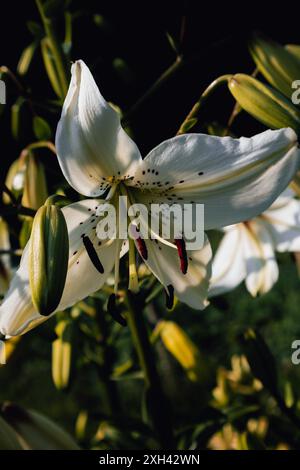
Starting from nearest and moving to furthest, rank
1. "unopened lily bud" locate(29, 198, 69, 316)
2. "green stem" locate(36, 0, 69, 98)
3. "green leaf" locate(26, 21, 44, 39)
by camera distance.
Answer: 1. "unopened lily bud" locate(29, 198, 69, 316)
2. "green stem" locate(36, 0, 69, 98)
3. "green leaf" locate(26, 21, 44, 39)

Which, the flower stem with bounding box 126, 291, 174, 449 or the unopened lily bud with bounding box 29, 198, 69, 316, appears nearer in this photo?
the unopened lily bud with bounding box 29, 198, 69, 316

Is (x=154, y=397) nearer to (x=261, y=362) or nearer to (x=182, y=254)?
(x=261, y=362)

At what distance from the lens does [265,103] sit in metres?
0.73

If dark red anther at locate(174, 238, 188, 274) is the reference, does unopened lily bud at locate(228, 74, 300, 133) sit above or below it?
above

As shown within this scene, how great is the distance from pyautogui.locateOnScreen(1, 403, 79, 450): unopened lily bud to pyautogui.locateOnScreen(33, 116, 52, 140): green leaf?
0.37 meters

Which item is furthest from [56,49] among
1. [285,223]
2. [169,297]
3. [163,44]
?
[163,44]

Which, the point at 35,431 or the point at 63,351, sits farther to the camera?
the point at 63,351

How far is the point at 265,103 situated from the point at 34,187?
0.34m

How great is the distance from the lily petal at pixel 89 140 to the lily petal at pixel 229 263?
31 cm

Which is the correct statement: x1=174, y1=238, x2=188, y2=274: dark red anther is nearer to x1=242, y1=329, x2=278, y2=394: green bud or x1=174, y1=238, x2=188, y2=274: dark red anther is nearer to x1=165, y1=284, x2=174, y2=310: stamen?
x1=165, y1=284, x2=174, y2=310: stamen

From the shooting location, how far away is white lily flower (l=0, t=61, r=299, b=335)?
2.28 feet

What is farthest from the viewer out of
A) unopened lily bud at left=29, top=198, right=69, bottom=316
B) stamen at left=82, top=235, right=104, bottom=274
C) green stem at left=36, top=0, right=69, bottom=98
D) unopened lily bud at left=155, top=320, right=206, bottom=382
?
unopened lily bud at left=155, top=320, right=206, bottom=382

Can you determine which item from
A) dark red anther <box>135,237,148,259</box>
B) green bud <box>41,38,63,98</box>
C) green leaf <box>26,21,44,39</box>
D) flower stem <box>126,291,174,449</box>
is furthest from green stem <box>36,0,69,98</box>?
flower stem <box>126,291,174,449</box>

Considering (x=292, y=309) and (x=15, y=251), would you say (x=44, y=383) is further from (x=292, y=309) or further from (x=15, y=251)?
(x=15, y=251)
